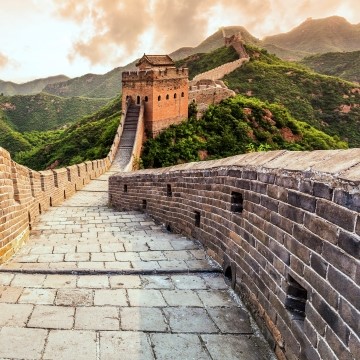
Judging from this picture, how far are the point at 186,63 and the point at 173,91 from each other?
101 ft

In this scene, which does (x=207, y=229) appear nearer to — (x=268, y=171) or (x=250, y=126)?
(x=268, y=171)

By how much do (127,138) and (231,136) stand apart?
9.71 meters

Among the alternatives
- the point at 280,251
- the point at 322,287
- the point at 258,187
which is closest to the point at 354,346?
the point at 322,287

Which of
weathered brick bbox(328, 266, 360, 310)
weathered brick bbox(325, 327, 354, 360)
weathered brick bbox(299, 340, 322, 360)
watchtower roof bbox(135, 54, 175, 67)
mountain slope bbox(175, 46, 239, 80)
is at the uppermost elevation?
mountain slope bbox(175, 46, 239, 80)

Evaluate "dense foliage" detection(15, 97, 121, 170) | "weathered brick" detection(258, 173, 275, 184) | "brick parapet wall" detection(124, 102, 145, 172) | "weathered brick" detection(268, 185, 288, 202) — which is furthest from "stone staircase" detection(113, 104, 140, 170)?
"weathered brick" detection(268, 185, 288, 202)

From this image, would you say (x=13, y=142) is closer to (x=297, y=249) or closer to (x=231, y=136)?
(x=231, y=136)

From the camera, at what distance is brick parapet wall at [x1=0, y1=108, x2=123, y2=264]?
457 cm

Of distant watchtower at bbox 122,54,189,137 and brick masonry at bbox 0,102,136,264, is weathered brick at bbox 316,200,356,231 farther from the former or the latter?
distant watchtower at bbox 122,54,189,137

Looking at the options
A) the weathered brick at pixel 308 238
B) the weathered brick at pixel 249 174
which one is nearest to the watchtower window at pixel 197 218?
the weathered brick at pixel 249 174

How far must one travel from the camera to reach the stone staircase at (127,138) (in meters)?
23.6

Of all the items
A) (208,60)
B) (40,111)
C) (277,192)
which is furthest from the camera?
(40,111)

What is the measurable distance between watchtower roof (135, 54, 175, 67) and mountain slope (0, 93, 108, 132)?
3329cm

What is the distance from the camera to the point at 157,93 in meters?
28.3

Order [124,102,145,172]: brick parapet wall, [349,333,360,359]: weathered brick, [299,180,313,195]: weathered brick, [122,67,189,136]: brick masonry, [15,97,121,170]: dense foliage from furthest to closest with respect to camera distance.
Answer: [15,97,121,170]: dense foliage < [122,67,189,136]: brick masonry < [124,102,145,172]: brick parapet wall < [299,180,313,195]: weathered brick < [349,333,360,359]: weathered brick
